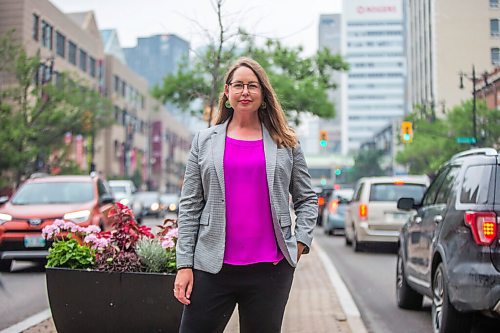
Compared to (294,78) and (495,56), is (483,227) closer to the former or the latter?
(495,56)

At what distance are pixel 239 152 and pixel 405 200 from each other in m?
5.23

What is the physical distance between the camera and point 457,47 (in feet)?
51.3

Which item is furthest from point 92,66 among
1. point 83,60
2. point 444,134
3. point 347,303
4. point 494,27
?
point 347,303

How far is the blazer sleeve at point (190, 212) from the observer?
11.6 ft

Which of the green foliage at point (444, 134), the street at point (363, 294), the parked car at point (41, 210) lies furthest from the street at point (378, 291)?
the green foliage at point (444, 134)

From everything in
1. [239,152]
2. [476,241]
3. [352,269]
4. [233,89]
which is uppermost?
[233,89]

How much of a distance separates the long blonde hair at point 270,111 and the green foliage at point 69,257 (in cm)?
280

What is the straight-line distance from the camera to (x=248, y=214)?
11.5 ft

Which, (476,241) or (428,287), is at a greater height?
(476,241)

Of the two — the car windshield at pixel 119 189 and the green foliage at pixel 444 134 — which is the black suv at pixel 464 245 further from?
the car windshield at pixel 119 189

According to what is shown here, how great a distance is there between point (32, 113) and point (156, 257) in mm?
25556

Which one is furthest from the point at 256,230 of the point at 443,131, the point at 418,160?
the point at 418,160

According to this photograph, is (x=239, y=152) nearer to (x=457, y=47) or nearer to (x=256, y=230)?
(x=256, y=230)

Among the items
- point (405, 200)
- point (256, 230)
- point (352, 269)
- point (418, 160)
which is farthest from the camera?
point (418, 160)
